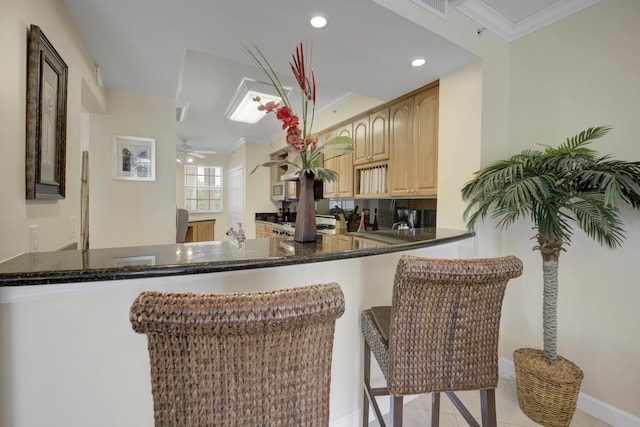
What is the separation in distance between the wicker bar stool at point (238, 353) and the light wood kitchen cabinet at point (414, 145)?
2.11 metres

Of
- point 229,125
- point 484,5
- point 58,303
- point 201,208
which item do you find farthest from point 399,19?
point 201,208

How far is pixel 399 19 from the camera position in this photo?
1564 mm

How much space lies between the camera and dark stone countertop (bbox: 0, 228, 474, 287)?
0.82 m

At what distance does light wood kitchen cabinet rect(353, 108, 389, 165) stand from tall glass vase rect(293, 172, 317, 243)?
1.64 metres

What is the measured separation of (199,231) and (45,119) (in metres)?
4.28

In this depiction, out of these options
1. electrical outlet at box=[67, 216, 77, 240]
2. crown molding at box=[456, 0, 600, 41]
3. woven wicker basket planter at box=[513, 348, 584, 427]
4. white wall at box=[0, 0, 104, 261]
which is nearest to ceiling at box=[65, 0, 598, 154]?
crown molding at box=[456, 0, 600, 41]

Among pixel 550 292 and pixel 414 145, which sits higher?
pixel 414 145

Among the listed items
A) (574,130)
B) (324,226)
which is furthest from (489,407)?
(324,226)

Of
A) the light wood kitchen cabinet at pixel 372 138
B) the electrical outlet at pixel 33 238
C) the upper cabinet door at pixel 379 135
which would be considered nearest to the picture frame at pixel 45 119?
the electrical outlet at pixel 33 238

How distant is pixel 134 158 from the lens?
2.75 metres

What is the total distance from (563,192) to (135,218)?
3383 mm

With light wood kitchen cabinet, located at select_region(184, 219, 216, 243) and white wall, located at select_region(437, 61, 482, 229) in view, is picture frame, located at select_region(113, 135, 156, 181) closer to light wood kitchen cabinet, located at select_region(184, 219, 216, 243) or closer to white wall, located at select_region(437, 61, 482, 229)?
light wood kitchen cabinet, located at select_region(184, 219, 216, 243)

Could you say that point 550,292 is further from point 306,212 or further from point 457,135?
point 306,212

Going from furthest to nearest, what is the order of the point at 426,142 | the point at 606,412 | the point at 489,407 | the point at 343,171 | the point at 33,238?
the point at 343,171, the point at 426,142, the point at 606,412, the point at 33,238, the point at 489,407
